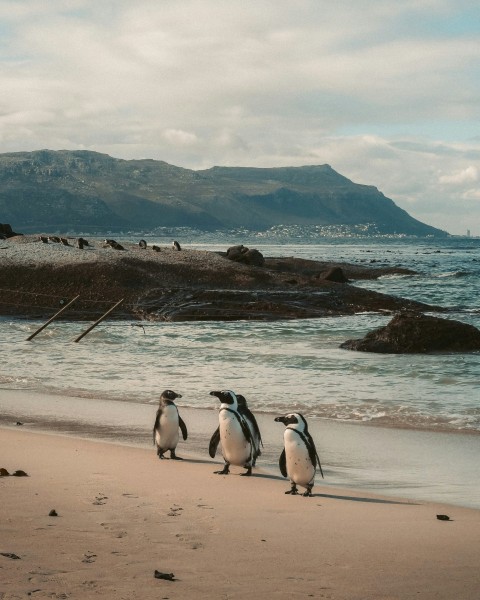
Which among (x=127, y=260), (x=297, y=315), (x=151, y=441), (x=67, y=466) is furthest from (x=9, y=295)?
(x=67, y=466)

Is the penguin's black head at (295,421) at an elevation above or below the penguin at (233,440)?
above

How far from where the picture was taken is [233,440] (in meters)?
10.0

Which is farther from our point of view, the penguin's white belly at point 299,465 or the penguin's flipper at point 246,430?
the penguin's flipper at point 246,430

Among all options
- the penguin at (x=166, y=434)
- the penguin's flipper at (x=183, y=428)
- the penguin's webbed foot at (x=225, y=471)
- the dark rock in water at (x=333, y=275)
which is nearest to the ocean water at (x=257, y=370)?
the penguin's flipper at (x=183, y=428)

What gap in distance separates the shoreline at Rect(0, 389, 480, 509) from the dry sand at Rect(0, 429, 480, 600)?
747mm

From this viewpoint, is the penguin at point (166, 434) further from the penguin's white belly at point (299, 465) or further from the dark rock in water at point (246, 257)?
the dark rock in water at point (246, 257)

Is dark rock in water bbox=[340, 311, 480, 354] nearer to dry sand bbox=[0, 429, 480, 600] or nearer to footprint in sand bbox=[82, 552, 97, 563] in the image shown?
dry sand bbox=[0, 429, 480, 600]

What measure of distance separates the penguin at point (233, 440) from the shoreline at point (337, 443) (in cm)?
32

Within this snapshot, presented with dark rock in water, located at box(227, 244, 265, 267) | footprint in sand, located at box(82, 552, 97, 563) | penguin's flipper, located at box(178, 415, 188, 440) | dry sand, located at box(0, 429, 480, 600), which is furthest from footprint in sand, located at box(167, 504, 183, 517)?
dark rock in water, located at box(227, 244, 265, 267)

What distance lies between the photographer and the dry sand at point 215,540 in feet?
18.6

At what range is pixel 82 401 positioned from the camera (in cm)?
1533

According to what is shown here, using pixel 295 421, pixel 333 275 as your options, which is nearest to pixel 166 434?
pixel 295 421

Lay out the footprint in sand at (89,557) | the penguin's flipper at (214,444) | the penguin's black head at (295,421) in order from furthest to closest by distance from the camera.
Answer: the penguin's flipper at (214,444)
the penguin's black head at (295,421)
the footprint in sand at (89,557)

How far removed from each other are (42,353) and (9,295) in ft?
36.0
